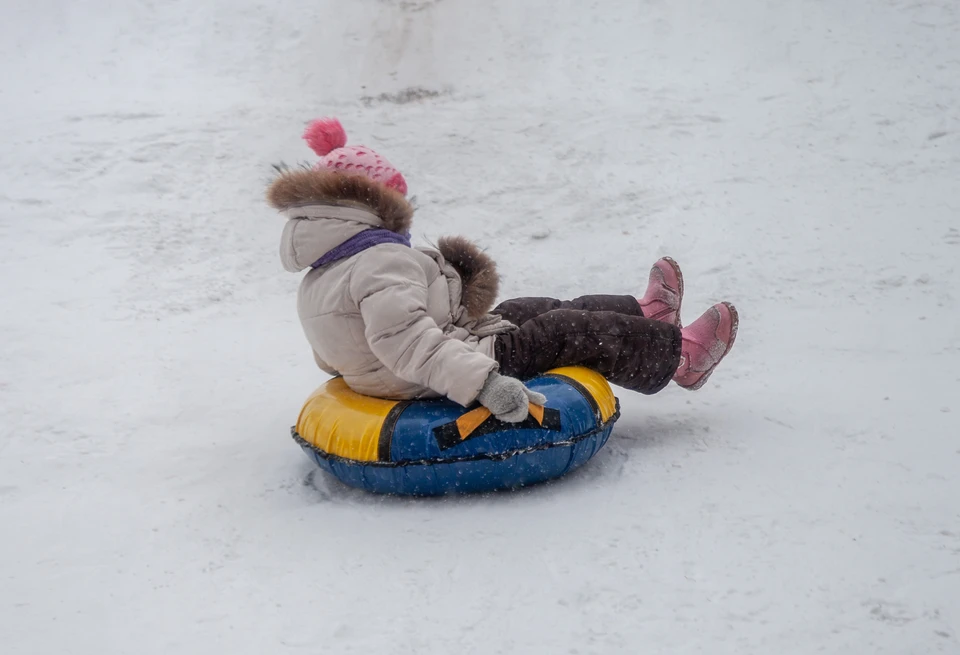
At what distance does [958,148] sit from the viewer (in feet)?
19.2

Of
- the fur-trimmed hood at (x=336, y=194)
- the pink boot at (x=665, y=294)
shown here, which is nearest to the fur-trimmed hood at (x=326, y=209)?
the fur-trimmed hood at (x=336, y=194)

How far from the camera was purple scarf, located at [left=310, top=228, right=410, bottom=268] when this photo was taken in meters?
2.89

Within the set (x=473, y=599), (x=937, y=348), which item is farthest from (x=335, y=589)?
(x=937, y=348)

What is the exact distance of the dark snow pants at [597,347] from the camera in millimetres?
3148

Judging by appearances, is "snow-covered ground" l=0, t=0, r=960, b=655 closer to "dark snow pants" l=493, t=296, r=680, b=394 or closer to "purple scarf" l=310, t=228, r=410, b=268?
"dark snow pants" l=493, t=296, r=680, b=394

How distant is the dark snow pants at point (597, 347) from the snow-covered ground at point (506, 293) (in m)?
0.31

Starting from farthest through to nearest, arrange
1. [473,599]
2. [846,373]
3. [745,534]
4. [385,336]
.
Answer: [846,373]
[385,336]
[745,534]
[473,599]

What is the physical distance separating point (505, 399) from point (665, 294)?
1219mm

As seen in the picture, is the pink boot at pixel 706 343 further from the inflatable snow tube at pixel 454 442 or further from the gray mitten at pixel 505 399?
the gray mitten at pixel 505 399

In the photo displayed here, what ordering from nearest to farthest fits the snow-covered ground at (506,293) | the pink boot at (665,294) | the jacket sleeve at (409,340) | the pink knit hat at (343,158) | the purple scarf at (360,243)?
1. the snow-covered ground at (506,293)
2. the jacket sleeve at (409,340)
3. the purple scarf at (360,243)
4. the pink knit hat at (343,158)
5. the pink boot at (665,294)

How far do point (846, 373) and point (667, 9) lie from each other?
5041 mm

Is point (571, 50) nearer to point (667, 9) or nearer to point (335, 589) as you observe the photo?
point (667, 9)

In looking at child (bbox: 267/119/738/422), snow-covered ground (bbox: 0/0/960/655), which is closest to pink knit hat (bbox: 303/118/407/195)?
child (bbox: 267/119/738/422)

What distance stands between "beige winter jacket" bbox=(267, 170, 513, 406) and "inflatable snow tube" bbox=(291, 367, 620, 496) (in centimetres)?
11
